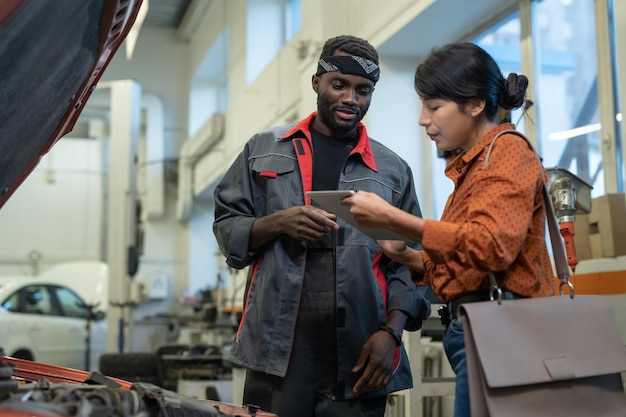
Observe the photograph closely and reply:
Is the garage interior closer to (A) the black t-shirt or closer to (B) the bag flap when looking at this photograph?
(A) the black t-shirt

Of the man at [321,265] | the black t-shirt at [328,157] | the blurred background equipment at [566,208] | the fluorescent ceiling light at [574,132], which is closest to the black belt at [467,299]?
the man at [321,265]

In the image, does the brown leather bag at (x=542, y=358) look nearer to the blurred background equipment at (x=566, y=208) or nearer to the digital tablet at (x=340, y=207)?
the digital tablet at (x=340, y=207)

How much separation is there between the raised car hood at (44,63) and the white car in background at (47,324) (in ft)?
28.7

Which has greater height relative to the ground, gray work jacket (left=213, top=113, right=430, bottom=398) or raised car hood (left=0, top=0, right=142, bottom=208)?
raised car hood (left=0, top=0, right=142, bottom=208)

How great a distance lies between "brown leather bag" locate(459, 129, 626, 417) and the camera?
1.65m

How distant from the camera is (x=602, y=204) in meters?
3.49

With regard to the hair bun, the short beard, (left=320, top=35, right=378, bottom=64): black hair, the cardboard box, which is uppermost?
(left=320, top=35, right=378, bottom=64): black hair

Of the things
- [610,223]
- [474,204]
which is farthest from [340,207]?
[610,223]

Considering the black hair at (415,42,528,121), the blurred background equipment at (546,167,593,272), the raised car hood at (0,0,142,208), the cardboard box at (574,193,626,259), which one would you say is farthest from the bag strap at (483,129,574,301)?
the cardboard box at (574,193,626,259)

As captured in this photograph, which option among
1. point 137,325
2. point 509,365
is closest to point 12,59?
point 509,365

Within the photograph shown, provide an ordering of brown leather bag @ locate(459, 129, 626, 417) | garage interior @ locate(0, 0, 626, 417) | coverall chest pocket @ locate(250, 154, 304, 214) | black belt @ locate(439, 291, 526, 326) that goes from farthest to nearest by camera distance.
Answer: garage interior @ locate(0, 0, 626, 417), coverall chest pocket @ locate(250, 154, 304, 214), black belt @ locate(439, 291, 526, 326), brown leather bag @ locate(459, 129, 626, 417)

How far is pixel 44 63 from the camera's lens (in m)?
1.64

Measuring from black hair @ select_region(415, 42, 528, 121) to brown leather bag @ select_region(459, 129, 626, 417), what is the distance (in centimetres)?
25

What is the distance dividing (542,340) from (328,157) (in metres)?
0.90
